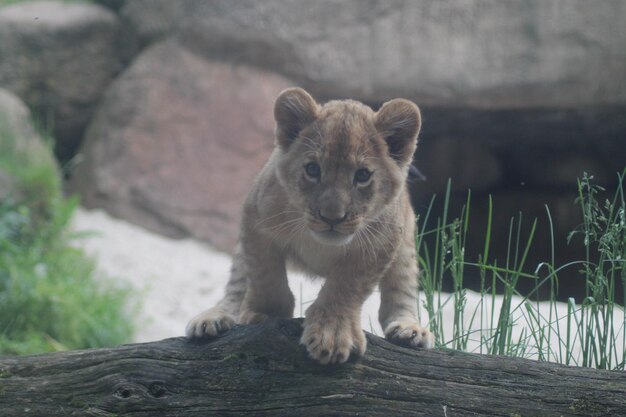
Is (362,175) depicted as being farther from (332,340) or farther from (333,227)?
(332,340)

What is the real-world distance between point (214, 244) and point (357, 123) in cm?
457

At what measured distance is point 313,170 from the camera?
3377 mm

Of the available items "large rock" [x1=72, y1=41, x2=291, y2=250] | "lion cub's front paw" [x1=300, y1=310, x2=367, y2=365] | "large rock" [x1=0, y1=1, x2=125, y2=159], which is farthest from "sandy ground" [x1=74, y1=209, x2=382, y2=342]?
"lion cub's front paw" [x1=300, y1=310, x2=367, y2=365]

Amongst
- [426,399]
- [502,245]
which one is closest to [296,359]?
[426,399]

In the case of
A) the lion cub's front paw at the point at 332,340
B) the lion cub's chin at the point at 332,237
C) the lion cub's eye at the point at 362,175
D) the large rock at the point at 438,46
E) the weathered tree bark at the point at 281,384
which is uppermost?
the large rock at the point at 438,46

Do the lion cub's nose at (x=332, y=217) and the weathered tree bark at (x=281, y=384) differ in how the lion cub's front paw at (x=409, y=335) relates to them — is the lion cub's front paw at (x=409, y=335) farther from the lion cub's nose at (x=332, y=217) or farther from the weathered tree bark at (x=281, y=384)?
the lion cub's nose at (x=332, y=217)

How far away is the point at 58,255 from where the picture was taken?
709 centimetres

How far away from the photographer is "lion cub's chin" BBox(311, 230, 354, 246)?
3311mm

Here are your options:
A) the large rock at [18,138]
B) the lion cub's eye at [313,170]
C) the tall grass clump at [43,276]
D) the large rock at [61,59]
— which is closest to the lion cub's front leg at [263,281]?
the lion cub's eye at [313,170]

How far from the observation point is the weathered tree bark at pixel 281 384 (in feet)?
9.67

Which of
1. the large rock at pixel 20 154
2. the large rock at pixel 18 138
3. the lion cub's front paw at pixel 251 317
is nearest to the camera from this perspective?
the lion cub's front paw at pixel 251 317

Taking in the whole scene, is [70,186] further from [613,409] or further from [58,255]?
[613,409]

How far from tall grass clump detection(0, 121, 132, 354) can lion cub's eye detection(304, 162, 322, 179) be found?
3471 mm

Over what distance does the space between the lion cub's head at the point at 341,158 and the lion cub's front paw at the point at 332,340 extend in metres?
0.34
